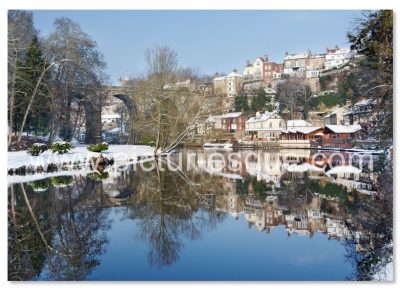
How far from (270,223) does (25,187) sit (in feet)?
12.9

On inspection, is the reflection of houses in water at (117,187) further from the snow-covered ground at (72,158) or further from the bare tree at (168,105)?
the bare tree at (168,105)

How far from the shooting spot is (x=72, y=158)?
29.1ft

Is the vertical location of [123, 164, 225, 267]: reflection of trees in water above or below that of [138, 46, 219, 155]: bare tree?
below

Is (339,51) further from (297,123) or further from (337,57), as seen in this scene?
(297,123)

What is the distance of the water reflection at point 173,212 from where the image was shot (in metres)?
3.49

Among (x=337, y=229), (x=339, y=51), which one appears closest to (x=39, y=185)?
A: (x=337, y=229)

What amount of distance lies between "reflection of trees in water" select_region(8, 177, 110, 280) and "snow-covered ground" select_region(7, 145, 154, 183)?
635 mm

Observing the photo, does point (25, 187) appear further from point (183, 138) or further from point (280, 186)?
point (183, 138)

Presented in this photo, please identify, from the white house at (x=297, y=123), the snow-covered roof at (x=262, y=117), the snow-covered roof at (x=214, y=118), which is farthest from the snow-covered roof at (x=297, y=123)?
the snow-covered roof at (x=214, y=118)

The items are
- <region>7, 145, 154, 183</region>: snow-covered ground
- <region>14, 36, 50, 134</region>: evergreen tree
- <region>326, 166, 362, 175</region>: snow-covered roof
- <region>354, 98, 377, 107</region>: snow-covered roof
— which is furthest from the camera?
<region>326, 166, 362, 175</region>: snow-covered roof

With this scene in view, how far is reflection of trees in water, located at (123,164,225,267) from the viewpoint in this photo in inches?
147

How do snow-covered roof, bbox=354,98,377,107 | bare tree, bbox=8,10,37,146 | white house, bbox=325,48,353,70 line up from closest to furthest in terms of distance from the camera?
bare tree, bbox=8,10,37,146 < snow-covered roof, bbox=354,98,377,107 < white house, bbox=325,48,353,70

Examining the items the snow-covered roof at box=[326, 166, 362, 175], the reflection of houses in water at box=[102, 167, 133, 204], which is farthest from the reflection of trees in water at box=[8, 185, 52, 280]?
the snow-covered roof at box=[326, 166, 362, 175]

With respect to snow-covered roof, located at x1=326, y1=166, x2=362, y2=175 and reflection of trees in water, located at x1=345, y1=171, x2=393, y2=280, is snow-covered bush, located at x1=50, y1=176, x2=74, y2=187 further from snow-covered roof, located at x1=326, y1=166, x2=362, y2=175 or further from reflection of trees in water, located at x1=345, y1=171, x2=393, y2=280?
snow-covered roof, located at x1=326, y1=166, x2=362, y2=175
